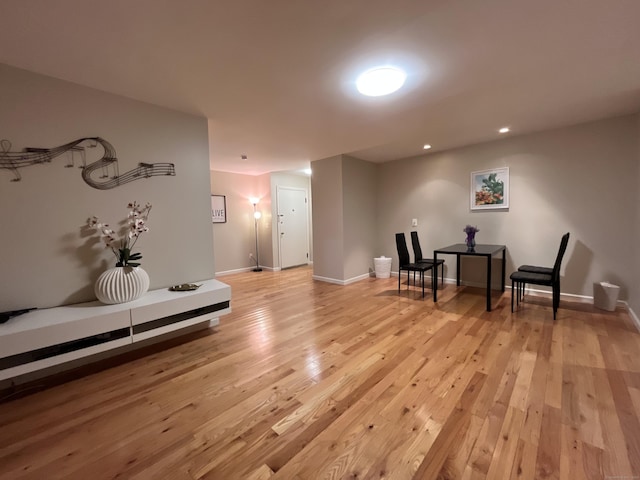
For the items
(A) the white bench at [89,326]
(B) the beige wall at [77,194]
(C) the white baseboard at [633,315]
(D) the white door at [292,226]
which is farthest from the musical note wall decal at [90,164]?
(C) the white baseboard at [633,315]

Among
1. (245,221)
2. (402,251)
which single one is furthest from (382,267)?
(245,221)

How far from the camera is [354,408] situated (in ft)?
5.57

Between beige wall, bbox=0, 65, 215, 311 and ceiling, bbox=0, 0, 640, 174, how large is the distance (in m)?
0.18

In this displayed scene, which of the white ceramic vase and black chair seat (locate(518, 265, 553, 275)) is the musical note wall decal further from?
black chair seat (locate(518, 265, 553, 275))

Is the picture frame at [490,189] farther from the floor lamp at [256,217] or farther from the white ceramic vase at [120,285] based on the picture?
the white ceramic vase at [120,285]

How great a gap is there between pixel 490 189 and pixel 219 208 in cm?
531

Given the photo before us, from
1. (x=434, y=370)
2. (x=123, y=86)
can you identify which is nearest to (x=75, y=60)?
(x=123, y=86)

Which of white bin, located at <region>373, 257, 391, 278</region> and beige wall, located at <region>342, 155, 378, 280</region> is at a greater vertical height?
beige wall, located at <region>342, 155, 378, 280</region>

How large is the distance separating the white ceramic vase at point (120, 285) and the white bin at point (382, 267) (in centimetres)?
406

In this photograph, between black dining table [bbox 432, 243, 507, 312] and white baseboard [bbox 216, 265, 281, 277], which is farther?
white baseboard [bbox 216, 265, 281, 277]

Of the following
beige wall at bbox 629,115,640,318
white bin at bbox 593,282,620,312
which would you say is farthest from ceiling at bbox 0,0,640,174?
white bin at bbox 593,282,620,312

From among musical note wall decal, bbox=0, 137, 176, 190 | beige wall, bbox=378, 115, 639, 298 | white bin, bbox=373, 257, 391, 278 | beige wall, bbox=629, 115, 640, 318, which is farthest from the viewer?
white bin, bbox=373, 257, 391, 278

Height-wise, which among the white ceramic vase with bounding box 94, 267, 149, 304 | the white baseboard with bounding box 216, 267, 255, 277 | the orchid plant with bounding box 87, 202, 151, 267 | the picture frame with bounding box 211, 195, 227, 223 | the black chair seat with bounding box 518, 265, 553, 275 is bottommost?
the white baseboard with bounding box 216, 267, 255, 277

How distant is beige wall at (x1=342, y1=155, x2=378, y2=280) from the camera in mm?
4949
